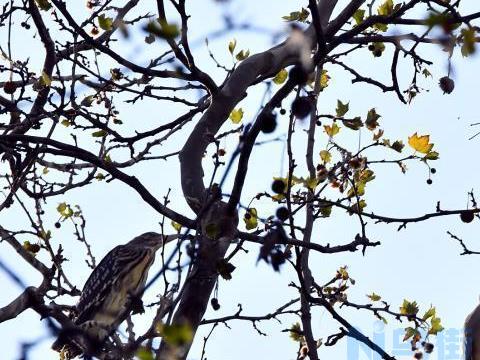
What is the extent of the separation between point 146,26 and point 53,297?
3773 mm

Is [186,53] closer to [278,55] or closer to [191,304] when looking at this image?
[278,55]

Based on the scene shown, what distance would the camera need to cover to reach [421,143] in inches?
263

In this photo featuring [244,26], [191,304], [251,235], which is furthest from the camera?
[251,235]

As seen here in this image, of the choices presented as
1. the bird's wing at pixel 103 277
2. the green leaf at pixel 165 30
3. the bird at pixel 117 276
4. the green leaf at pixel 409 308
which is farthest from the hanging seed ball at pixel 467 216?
the green leaf at pixel 165 30

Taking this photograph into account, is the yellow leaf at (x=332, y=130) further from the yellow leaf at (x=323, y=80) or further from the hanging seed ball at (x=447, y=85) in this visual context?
the hanging seed ball at (x=447, y=85)

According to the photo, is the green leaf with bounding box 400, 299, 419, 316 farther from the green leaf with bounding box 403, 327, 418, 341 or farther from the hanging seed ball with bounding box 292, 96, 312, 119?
the hanging seed ball with bounding box 292, 96, 312, 119

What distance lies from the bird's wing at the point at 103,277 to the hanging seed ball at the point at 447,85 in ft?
10.5

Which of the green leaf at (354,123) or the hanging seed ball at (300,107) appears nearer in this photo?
the hanging seed ball at (300,107)

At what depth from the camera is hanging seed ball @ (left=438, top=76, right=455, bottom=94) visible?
6.38m

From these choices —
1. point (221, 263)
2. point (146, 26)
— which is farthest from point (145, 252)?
point (146, 26)

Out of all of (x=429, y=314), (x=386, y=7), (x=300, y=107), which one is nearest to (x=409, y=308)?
(x=429, y=314)

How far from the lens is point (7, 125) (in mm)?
6875

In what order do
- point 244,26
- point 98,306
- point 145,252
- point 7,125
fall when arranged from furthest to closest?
point 145,252
point 98,306
point 7,125
point 244,26

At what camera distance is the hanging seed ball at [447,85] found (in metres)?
6.38
